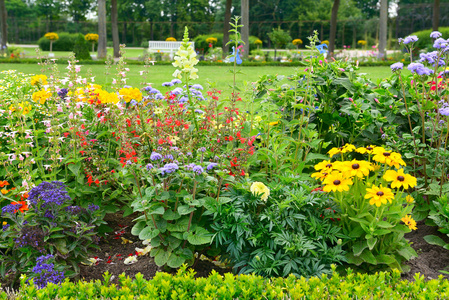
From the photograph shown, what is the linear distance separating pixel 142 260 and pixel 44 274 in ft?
2.14

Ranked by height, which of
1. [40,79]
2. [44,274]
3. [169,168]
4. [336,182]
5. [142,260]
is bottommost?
[142,260]

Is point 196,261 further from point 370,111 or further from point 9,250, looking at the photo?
point 370,111

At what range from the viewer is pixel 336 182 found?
2.41 metres

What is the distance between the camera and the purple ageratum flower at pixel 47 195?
2367 mm

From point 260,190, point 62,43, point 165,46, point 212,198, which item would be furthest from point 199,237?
point 62,43

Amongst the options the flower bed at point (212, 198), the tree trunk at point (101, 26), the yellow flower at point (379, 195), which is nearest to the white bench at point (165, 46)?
the tree trunk at point (101, 26)

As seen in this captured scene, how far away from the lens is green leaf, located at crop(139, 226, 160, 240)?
2420 mm

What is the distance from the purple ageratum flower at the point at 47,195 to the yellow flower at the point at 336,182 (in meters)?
1.58

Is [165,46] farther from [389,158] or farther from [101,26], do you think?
[389,158]

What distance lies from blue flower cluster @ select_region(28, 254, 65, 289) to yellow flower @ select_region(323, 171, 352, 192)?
163cm

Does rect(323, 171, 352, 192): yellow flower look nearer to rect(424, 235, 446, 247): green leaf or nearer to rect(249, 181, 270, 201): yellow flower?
rect(249, 181, 270, 201): yellow flower

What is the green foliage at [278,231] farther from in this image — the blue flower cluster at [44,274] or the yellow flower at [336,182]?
the blue flower cluster at [44,274]

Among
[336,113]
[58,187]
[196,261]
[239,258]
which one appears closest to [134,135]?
[58,187]

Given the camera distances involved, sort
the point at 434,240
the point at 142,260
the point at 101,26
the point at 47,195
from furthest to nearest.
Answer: the point at 101,26, the point at 434,240, the point at 142,260, the point at 47,195
